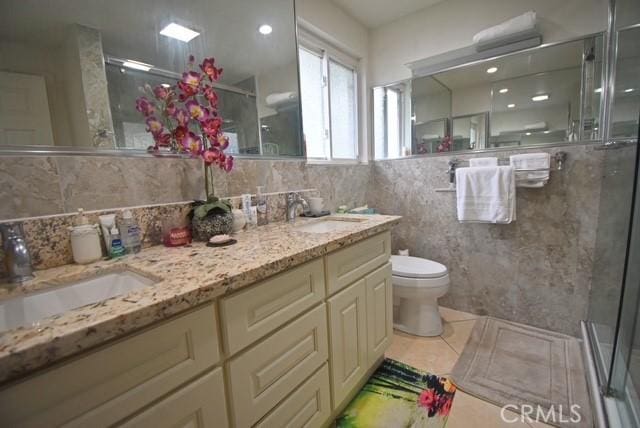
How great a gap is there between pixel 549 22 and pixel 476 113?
0.59 m

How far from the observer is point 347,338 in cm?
114

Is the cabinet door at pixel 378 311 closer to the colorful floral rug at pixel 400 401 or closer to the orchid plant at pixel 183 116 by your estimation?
the colorful floral rug at pixel 400 401

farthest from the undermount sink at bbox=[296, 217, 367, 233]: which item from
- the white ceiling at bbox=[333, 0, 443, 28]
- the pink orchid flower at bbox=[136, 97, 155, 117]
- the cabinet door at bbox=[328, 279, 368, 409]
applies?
the white ceiling at bbox=[333, 0, 443, 28]

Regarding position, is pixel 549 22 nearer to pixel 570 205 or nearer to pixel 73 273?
pixel 570 205

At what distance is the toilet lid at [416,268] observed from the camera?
172cm

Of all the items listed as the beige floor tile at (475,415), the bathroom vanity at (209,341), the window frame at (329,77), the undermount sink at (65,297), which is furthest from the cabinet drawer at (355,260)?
the window frame at (329,77)

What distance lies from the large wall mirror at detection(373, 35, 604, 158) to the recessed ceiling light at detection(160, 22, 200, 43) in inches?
61.4

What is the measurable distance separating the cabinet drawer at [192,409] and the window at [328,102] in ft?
4.97

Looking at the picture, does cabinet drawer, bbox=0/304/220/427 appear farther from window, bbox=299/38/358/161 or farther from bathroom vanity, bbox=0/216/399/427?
window, bbox=299/38/358/161

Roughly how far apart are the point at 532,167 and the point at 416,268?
3.07 feet

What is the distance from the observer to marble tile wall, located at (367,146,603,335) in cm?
163

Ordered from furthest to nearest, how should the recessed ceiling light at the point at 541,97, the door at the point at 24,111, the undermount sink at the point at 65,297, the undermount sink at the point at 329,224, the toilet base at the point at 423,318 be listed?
the toilet base at the point at 423,318 → the recessed ceiling light at the point at 541,97 → the undermount sink at the point at 329,224 → the door at the point at 24,111 → the undermount sink at the point at 65,297

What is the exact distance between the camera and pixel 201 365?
2.06ft

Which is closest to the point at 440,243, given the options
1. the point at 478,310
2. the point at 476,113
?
the point at 478,310
